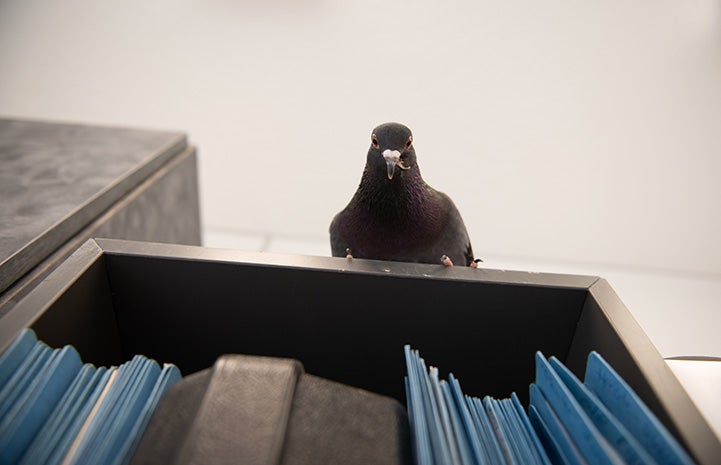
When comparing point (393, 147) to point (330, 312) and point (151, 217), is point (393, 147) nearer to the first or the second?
point (330, 312)

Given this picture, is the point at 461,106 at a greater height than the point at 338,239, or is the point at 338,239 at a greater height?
the point at 461,106

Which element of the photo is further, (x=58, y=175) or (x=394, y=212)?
(x=58, y=175)

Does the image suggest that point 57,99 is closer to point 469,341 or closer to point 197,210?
point 197,210

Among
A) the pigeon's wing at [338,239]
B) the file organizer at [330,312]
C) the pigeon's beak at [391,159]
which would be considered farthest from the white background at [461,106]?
the file organizer at [330,312]

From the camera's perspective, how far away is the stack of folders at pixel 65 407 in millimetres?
415

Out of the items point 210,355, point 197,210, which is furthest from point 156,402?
point 197,210

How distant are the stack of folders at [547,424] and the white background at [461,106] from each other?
133 centimetres

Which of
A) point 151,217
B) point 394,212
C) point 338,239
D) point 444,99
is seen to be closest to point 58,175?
point 151,217

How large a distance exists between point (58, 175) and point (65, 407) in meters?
0.86

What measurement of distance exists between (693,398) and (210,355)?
0.55m

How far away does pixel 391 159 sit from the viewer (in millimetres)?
842

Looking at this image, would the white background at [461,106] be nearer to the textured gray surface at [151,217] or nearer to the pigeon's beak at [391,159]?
the textured gray surface at [151,217]

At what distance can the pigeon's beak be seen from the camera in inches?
32.7

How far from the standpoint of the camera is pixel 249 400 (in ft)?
1.32
